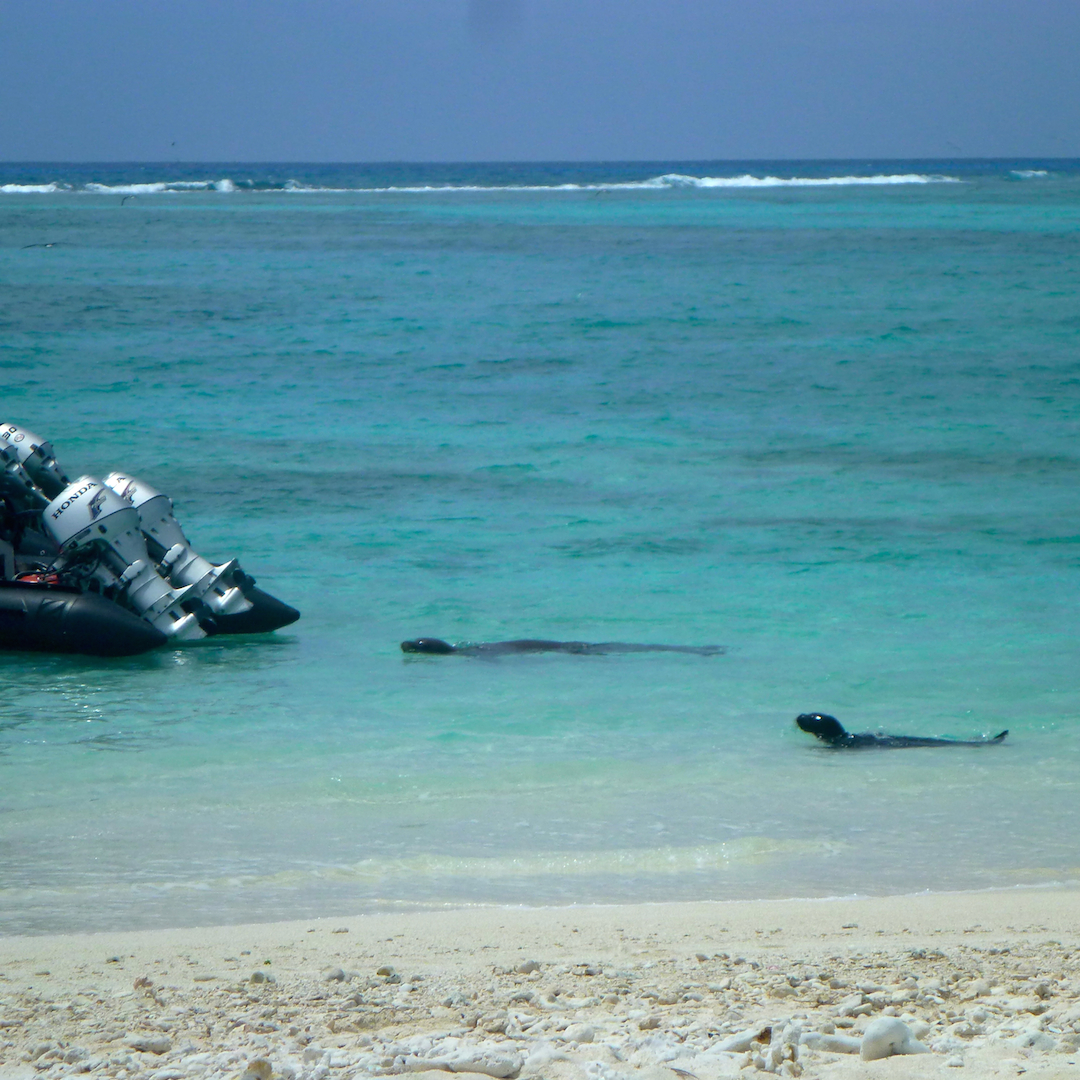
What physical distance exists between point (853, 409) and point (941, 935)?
1432 centimetres

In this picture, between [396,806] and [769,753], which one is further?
[769,753]

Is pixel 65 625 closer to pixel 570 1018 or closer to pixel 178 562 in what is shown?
pixel 178 562

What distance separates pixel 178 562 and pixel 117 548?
0.41 metres

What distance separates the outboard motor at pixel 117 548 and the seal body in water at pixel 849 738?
A: 11.7 ft

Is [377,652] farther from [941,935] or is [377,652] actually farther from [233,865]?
[941,935]

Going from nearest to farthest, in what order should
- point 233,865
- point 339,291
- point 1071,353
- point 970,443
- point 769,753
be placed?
1. point 233,865
2. point 769,753
3. point 970,443
4. point 1071,353
5. point 339,291

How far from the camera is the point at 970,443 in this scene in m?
15.6

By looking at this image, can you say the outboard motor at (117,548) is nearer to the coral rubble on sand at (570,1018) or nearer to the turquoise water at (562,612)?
the turquoise water at (562,612)

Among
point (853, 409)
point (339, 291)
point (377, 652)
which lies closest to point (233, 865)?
point (377, 652)

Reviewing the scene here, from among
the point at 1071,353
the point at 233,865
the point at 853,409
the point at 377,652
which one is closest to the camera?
the point at 233,865

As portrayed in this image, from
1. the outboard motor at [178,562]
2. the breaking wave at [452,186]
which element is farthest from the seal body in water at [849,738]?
the breaking wave at [452,186]

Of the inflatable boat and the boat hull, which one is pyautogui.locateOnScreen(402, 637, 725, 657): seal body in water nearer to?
the inflatable boat

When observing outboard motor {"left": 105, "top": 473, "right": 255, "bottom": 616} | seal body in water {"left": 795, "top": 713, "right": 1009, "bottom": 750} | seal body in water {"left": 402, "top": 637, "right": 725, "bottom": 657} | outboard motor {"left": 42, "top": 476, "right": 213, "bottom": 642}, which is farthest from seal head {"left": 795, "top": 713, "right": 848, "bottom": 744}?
outboard motor {"left": 42, "top": 476, "right": 213, "bottom": 642}

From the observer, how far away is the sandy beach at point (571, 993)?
9.95 ft
